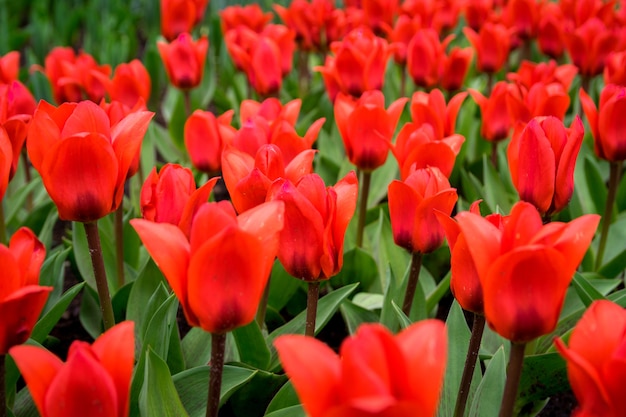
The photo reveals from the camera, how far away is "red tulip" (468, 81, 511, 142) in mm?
2094

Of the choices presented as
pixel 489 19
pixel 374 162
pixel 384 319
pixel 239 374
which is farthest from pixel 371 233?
pixel 489 19

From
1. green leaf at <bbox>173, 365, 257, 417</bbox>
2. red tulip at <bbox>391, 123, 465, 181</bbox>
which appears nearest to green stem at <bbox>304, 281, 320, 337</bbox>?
green leaf at <bbox>173, 365, 257, 417</bbox>

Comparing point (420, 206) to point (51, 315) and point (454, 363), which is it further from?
point (51, 315)

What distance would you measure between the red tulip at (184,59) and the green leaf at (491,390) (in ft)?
5.40

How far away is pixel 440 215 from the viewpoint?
1121 mm

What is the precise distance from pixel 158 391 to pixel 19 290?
0.31 m

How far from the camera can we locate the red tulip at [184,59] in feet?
8.45

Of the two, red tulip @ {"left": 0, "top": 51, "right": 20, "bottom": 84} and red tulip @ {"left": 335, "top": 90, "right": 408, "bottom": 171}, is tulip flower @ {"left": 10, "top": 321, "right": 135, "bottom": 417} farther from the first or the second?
red tulip @ {"left": 0, "top": 51, "right": 20, "bottom": 84}

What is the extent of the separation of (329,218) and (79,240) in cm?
94

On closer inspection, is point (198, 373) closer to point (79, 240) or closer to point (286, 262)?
point (286, 262)

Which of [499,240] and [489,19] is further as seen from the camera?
[489,19]

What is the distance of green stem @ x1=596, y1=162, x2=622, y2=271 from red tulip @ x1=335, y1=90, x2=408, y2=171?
0.56 metres

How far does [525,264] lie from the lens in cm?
90

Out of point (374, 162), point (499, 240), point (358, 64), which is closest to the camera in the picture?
point (499, 240)
